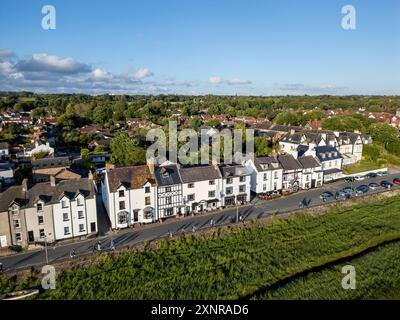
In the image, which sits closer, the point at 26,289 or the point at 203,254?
the point at 26,289

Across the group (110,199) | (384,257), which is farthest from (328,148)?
(110,199)

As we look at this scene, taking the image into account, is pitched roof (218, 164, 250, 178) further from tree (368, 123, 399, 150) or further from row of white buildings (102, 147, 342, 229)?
tree (368, 123, 399, 150)

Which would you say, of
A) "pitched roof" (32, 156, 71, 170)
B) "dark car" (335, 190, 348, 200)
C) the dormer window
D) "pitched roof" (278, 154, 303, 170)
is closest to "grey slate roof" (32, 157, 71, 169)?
"pitched roof" (32, 156, 71, 170)

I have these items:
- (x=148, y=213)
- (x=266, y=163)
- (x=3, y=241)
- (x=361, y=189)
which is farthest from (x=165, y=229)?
(x=361, y=189)

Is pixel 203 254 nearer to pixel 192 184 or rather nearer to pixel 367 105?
pixel 192 184
